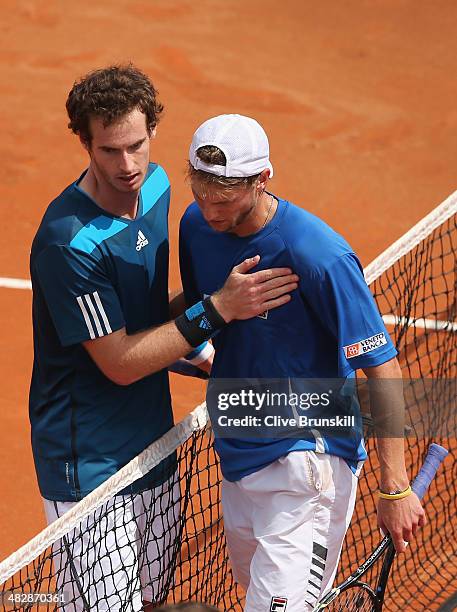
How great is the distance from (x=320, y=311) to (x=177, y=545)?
147 centimetres

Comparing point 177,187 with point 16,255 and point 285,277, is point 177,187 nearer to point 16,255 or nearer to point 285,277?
point 16,255

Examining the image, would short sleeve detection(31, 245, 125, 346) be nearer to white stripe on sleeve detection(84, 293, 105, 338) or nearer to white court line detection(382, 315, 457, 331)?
white stripe on sleeve detection(84, 293, 105, 338)

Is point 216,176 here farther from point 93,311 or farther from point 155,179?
point 155,179

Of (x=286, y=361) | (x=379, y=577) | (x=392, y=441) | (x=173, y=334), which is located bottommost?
(x=379, y=577)

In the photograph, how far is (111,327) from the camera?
3979mm

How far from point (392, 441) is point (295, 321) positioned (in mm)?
535

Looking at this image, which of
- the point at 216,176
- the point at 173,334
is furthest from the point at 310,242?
the point at 173,334

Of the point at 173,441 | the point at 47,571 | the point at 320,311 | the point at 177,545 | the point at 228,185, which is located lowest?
the point at 47,571

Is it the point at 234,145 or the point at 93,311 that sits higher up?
the point at 234,145

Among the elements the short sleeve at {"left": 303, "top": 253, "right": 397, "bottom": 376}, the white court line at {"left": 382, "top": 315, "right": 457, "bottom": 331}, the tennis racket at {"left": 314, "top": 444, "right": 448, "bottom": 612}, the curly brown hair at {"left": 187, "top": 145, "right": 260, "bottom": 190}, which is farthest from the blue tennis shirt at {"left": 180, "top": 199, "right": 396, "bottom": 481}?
the white court line at {"left": 382, "top": 315, "right": 457, "bottom": 331}

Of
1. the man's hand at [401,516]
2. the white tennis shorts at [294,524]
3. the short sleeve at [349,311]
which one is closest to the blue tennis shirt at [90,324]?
the white tennis shorts at [294,524]

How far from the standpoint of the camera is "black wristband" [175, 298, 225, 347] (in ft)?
12.7

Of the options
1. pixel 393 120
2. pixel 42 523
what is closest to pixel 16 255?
pixel 42 523

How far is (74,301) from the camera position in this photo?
155 inches
